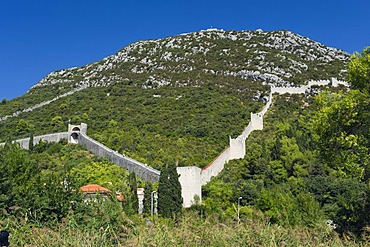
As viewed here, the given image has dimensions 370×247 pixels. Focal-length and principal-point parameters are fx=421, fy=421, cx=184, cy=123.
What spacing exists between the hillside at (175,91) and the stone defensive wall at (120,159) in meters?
1.79

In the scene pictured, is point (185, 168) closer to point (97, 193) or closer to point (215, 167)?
Answer: point (215, 167)

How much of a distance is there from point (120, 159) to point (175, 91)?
3084 cm

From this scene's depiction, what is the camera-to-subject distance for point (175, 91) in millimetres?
65000

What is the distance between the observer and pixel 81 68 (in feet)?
311

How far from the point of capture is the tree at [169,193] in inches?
953

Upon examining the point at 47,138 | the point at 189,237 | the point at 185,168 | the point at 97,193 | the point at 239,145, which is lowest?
the point at 189,237

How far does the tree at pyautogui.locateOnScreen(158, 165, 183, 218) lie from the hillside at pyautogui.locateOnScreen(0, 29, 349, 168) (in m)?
8.99

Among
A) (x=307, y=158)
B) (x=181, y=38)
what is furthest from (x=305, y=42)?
(x=307, y=158)

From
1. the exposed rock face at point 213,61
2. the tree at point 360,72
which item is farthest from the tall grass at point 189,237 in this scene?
the exposed rock face at point 213,61

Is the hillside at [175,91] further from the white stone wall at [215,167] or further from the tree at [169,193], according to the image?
the tree at [169,193]

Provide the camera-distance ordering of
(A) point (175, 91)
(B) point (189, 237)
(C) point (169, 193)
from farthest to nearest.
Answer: (A) point (175, 91) → (C) point (169, 193) → (B) point (189, 237)

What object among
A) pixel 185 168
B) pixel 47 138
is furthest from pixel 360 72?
pixel 47 138

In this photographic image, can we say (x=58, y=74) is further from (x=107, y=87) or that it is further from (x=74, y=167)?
(x=74, y=167)

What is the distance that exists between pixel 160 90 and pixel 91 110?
13695 millimetres
